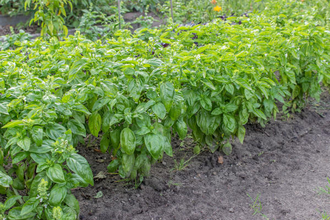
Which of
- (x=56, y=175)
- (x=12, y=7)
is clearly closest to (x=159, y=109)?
(x=56, y=175)

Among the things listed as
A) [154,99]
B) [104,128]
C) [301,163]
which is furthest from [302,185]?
[104,128]

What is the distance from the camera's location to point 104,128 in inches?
89.5

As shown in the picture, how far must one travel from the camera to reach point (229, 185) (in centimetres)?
288

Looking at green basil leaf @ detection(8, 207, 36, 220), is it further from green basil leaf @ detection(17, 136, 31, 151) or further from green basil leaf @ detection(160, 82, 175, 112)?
green basil leaf @ detection(160, 82, 175, 112)

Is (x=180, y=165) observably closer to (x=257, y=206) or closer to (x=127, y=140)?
(x=257, y=206)

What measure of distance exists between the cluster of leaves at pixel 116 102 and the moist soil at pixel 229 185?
217 millimetres

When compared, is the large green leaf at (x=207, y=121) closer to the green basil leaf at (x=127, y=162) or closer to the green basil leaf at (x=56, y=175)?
the green basil leaf at (x=127, y=162)

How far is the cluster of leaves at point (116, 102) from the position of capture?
183 cm

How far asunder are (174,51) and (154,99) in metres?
0.51

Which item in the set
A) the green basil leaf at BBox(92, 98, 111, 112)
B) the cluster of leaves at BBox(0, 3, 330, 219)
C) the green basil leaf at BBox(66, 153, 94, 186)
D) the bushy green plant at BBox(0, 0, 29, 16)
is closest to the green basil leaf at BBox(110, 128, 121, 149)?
the cluster of leaves at BBox(0, 3, 330, 219)

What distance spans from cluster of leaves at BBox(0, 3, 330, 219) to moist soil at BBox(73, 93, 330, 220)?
217mm

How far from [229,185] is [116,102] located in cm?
137

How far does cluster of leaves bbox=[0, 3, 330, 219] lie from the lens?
183 centimetres

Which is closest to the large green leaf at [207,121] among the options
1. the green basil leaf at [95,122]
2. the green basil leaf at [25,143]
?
the green basil leaf at [95,122]
